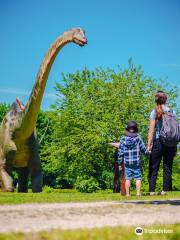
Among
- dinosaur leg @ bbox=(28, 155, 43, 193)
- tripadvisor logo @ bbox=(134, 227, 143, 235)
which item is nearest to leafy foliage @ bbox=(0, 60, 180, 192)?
dinosaur leg @ bbox=(28, 155, 43, 193)

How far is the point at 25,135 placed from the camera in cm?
1381

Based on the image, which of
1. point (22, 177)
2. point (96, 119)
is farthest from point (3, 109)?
point (22, 177)

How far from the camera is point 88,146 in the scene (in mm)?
42344

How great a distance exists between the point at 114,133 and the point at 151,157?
103 ft

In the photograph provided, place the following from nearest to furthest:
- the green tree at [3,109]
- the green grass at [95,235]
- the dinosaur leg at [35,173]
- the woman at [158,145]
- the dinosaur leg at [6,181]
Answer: the green grass at [95,235] → the woman at [158,145] → the dinosaur leg at [6,181] → the dinosaur leg at [35,173] → the green tree at [3,109]

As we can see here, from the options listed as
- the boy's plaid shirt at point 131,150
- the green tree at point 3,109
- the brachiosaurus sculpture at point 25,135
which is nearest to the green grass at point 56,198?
the boy's plaid shirt at point 131,150

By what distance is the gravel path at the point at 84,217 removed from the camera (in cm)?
477

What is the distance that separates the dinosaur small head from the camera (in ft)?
38.5

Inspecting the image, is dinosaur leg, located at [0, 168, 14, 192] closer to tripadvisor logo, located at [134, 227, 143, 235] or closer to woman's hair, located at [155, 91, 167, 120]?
woman's hair, located at [155, 91, 167, 120]

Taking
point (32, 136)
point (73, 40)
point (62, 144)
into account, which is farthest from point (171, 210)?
point (62, 144)

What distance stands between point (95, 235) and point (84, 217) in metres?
1.53

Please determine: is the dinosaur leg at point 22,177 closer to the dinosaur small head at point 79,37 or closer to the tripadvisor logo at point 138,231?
the dinosaur small head at point 79,37

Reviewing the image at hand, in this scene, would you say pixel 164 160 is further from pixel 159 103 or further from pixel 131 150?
Result: pixel 159 103

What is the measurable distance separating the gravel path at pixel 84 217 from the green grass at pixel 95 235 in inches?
12.5
